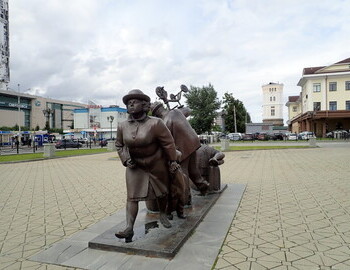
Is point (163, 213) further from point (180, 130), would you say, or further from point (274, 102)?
point (274, 102)

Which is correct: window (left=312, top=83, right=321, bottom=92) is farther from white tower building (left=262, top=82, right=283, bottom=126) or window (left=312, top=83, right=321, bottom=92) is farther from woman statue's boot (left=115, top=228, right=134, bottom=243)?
woman statue's boot (left=115, top=228, right=134, bottom=243)

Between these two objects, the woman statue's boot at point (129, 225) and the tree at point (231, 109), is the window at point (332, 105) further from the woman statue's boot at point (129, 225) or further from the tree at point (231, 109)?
the woman statue's boot at point (129, 225)

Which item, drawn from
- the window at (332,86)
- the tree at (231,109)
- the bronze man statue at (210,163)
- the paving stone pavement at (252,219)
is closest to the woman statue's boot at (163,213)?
the paving stone pavement at (252,219)

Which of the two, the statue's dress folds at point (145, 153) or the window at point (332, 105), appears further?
the window at point (332, 105)

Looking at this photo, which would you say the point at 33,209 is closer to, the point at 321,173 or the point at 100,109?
the point at 321,173

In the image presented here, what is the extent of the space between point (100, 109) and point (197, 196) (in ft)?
193

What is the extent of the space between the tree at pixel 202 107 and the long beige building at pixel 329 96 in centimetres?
1523

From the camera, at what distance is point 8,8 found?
195 ft

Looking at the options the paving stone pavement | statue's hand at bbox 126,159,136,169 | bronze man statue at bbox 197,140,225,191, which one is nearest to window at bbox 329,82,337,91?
the paving stone pavement

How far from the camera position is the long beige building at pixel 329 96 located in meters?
42.1

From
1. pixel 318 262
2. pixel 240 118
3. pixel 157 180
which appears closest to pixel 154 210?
pixel 157 180

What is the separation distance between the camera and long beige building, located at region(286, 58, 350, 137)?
42125 millimetres

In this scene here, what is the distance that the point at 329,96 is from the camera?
43344 millimetres

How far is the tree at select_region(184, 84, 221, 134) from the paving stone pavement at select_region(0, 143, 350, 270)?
28965 mm
